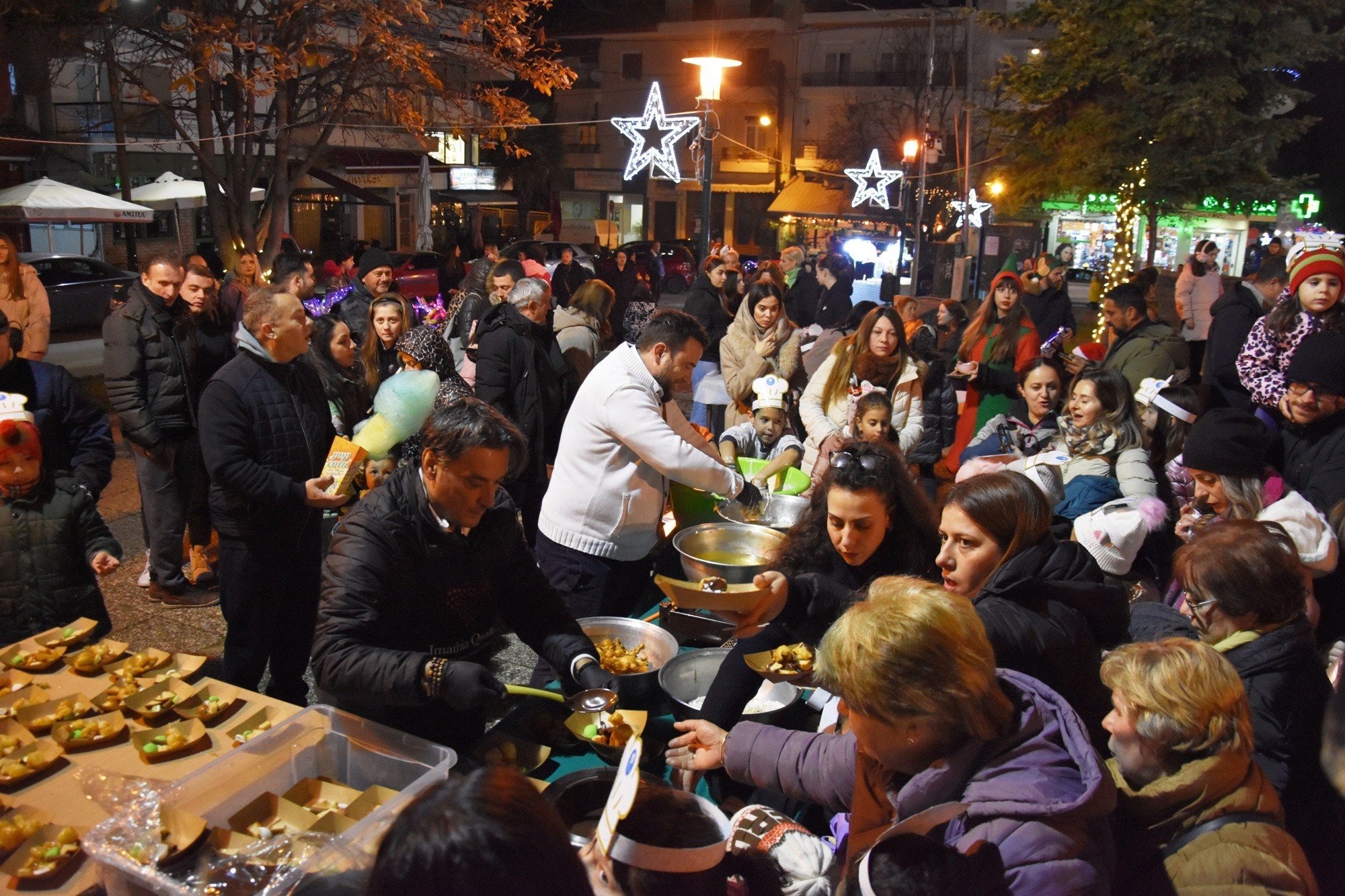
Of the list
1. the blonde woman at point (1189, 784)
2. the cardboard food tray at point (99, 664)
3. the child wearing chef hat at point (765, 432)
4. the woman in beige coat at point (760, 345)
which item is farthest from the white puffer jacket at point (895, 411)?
the cardboard food tray at point (99, 664)

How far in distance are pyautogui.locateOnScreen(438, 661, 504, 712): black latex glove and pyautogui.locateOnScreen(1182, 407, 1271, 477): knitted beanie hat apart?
3122 millimetres

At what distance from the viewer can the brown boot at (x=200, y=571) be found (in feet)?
19.6

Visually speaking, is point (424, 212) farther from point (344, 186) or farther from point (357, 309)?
point (357, 309)

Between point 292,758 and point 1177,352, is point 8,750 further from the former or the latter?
point 1177,352

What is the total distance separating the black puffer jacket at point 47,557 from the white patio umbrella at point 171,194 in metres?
17.9

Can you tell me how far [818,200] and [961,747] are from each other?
→ 3665cm

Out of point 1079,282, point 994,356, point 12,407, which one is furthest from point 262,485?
point 1079,282

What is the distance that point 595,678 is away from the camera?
9.28 ft

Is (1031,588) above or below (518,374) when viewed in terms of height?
below

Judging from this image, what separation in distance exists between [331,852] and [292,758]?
2.29 feet

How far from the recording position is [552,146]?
41750 mm

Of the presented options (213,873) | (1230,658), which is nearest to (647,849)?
(213,873)

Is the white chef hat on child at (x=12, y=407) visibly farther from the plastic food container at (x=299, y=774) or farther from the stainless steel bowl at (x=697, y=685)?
the stainless steel bowl at (x=697, y=685)

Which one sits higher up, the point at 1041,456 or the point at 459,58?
the point at 459,58
